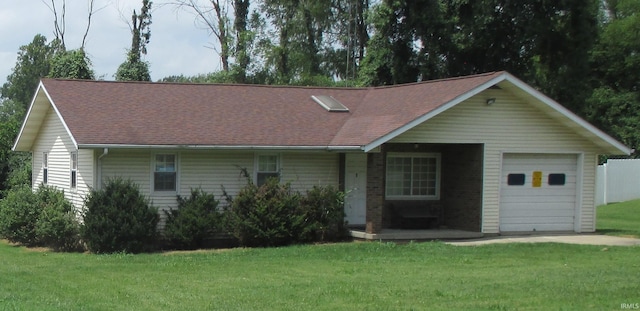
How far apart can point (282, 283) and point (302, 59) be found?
37.0 m

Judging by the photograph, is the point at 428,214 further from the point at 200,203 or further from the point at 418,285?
the point at 418,285

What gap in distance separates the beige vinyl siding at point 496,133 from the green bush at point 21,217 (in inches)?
382

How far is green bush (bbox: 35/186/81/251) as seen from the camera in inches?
802

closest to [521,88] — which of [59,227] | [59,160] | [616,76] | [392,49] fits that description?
[59,227]

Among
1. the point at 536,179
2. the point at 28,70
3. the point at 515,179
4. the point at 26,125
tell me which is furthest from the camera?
the point at 28,70

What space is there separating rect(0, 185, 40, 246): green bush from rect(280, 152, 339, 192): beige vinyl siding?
21.7ft

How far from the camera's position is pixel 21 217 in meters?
22.0

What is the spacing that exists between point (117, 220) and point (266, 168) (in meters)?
4.45

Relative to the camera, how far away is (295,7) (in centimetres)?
5028

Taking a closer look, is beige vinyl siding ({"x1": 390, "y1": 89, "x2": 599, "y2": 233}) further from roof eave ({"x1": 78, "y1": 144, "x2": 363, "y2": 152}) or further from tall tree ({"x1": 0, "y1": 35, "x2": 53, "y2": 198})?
tall tree ({"x1": 0, "y1": 35, "x2": 53, "y2": 198})

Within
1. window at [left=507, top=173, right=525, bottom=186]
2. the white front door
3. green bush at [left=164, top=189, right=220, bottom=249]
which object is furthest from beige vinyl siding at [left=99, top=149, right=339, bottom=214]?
window at [left=507, top=173, right=525, bottom=186]

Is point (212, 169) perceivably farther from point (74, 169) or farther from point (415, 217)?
point (415, 217)

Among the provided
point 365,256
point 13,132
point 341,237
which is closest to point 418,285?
point 365,256

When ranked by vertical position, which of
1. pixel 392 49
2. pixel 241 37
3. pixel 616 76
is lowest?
pixel 392 49
